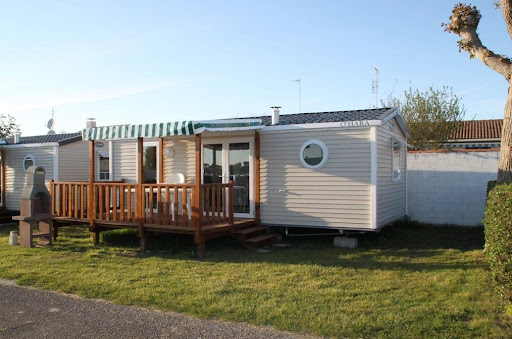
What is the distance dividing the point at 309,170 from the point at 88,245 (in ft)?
16.0

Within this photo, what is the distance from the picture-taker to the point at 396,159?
34.8 ft

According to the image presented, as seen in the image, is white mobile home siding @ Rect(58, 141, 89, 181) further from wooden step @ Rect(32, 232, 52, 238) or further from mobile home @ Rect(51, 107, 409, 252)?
wooden step @ Rect(32, 232, 52, 238)

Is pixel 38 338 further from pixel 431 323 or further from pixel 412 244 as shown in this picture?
pixel 412 244

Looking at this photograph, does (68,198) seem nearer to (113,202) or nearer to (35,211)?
(35,211)

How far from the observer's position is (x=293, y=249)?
333 inches

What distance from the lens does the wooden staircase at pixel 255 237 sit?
27.6 feet

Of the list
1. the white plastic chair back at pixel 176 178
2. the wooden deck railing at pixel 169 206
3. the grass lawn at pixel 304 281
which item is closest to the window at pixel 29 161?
the grass lawn at pixel 304 281

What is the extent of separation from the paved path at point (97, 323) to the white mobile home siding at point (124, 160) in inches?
227

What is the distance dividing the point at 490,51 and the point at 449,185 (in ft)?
14.1

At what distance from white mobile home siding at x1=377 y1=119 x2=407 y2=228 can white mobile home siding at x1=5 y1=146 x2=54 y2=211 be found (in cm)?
1008

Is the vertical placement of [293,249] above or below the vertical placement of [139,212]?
below

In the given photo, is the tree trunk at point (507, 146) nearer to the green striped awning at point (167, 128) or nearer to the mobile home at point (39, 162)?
the green striped awning at point (167, 128)

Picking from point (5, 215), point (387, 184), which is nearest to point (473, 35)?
point (387, 184)

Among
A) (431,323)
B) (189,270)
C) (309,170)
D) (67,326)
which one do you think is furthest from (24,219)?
(431,323)
